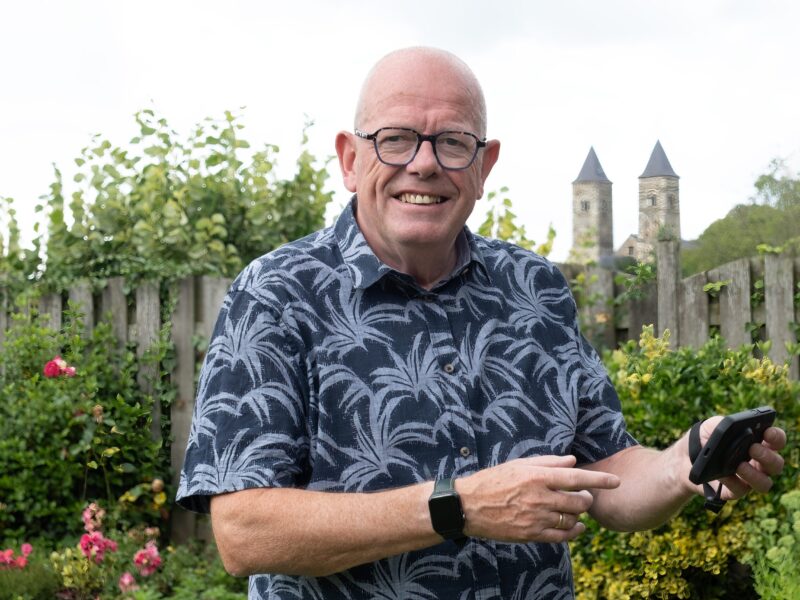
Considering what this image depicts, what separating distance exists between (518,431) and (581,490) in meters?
0.26

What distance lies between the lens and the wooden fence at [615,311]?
5492 mm

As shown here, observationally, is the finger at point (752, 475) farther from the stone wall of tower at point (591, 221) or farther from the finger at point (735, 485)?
the stone wall of tower at point (591, 221)

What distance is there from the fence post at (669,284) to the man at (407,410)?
379cm

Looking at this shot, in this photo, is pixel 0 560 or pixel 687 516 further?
pixel 0 560

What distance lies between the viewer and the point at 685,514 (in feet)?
13.5

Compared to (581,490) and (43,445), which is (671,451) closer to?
(581,490)

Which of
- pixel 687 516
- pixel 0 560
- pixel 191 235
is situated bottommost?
pixel 0 560

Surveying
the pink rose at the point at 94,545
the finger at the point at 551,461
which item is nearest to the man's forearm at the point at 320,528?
the finger at the point at 551,461

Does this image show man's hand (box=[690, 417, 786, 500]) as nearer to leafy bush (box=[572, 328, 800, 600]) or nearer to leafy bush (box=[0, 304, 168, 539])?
leafy bush (box=[572, 328, 800, 600])

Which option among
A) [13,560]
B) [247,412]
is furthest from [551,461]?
[13,560]

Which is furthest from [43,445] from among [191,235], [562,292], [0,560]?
[562,292]

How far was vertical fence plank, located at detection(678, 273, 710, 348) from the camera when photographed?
5.78 meters

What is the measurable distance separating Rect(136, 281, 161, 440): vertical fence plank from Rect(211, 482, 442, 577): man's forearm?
A: 4.93m

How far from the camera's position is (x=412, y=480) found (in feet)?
6.46
